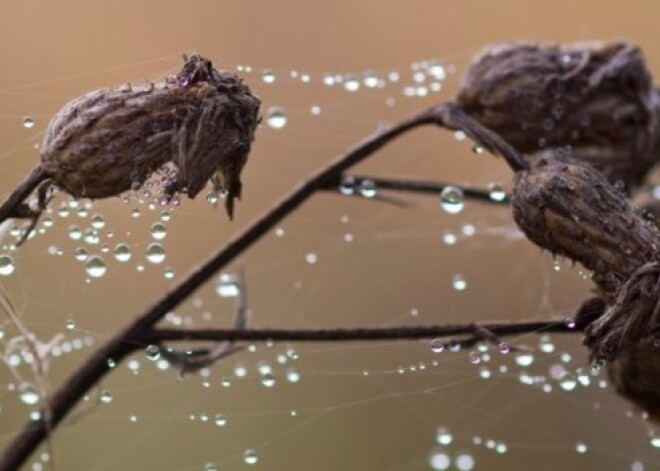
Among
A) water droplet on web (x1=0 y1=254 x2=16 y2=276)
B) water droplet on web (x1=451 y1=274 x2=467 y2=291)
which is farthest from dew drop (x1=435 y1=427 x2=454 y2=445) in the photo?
water droplet on web (x1=0 y1=254 x2=16 y2=276)

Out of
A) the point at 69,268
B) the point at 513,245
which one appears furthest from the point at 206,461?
the point at 513,245

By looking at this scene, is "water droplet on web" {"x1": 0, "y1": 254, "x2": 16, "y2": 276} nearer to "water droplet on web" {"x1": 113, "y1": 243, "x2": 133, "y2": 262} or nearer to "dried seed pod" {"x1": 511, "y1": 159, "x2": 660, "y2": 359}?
"water droplet on web" {"x1": 113, "y1": 243, "x2": 133, "y2": 262}

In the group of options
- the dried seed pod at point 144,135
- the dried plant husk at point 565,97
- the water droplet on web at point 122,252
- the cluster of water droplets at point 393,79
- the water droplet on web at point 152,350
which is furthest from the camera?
the cluster of water droplets at point 393,79

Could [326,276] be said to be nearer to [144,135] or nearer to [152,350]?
[152,350]

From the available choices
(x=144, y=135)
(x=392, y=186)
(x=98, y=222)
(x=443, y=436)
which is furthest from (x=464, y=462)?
(x=144, y=135)

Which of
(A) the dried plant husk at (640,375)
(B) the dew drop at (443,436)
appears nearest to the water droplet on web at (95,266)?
(A) the dried plant husk at (640,375)

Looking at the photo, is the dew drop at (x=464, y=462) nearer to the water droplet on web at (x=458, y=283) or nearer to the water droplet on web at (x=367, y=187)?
the water droplet on web at (x=458, y=283)

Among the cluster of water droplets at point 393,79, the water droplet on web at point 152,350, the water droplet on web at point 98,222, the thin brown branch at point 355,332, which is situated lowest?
the cluster of water droplets at point 393,79
